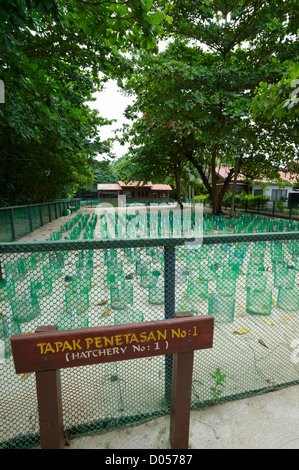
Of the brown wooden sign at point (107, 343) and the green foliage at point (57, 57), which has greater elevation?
the green foliage at point (57, 57)

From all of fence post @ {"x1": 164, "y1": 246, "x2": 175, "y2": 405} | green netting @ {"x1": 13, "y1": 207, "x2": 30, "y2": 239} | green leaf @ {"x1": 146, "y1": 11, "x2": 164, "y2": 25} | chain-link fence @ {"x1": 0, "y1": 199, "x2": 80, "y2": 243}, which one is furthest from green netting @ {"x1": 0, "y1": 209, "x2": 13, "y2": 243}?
fence post @ {"x1": 164, "y1": 246, "x2": 175, "y2": 405}

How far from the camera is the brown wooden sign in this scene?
136 cm

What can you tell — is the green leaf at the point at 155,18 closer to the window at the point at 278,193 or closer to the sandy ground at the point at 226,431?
the sandy ground at the point at 226,431

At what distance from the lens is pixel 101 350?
1.44 meters

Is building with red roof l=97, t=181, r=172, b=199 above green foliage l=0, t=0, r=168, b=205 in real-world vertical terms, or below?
below

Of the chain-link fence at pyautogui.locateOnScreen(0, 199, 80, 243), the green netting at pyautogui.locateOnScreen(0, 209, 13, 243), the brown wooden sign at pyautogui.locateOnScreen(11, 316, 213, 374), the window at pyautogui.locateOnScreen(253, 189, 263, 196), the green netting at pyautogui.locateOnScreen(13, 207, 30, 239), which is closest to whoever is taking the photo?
the brown wooden sign at pyautogui.locateOnScreen(11, 316, 213, 374)

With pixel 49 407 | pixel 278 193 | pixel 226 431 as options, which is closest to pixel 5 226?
pixel 49 407

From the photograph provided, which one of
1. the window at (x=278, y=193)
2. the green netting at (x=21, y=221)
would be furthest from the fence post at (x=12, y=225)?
the window at (x=278, y=193)

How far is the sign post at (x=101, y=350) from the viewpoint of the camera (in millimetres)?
1368

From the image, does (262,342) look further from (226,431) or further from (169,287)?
(169,287)

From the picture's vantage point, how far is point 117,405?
2.10 metres

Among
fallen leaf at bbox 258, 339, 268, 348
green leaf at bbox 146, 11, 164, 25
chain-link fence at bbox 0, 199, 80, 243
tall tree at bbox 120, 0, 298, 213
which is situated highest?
tall tree at bbox 120, 0, 298, 213

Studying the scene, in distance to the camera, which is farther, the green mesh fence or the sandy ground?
the green mesh fence

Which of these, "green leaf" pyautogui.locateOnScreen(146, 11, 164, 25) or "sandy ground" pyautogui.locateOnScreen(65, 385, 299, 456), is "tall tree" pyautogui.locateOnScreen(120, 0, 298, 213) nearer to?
"green leaf" pyautogui.locateOnScreen(146, 11, 164, 25)
